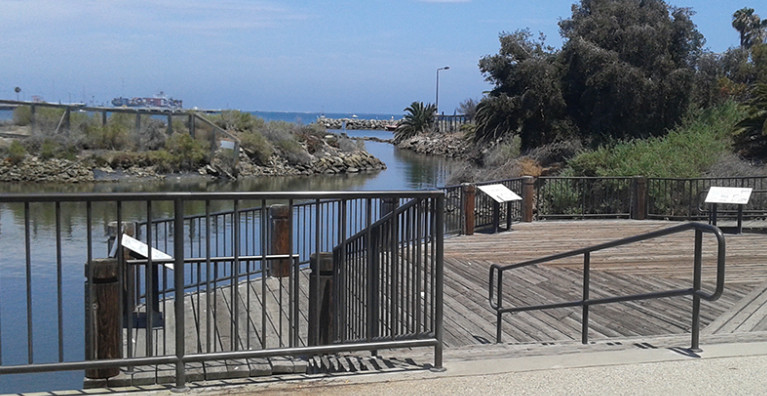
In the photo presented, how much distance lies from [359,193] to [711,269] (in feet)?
31.5

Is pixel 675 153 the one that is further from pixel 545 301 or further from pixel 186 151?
pixel 186 151

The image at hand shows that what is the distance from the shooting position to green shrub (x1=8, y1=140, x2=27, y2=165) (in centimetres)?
4409

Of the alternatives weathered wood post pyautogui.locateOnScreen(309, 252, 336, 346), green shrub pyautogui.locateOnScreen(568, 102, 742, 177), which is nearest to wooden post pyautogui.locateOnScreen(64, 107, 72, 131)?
green shrub pyautogui.locateOnScreen(568, 102, 742, 177)

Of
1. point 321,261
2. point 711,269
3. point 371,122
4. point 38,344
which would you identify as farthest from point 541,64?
point 371,122

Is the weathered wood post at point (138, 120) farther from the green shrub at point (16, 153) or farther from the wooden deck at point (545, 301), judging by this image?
the wooden deck at point (545, 301)

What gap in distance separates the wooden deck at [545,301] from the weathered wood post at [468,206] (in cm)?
32

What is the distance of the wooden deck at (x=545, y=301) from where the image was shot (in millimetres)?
6633

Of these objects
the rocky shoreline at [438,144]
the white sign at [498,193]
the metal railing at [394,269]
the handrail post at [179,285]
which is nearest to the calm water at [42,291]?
the handrail post at [179,285]

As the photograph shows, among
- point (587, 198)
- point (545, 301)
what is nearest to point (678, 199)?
point (587, 198)

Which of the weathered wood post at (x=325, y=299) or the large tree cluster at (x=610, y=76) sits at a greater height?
the large tree cluster at (x=610, y=76)

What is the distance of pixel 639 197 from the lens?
19500 mm

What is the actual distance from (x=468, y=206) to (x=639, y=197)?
557cm

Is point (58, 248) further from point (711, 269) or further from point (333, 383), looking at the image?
point (711, 269)

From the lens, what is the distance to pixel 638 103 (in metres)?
36.6
